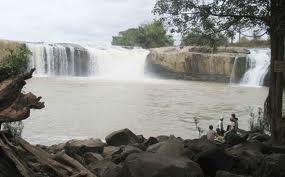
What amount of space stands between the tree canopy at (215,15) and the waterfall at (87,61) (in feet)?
122

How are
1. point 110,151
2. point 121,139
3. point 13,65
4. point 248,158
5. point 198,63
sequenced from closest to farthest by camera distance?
point 13,65
point 248,158
point 110,151
point 121,139
point 198,63

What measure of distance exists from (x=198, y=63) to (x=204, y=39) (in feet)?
131

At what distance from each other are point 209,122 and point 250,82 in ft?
86.3

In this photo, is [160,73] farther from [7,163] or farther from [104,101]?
[7,163]

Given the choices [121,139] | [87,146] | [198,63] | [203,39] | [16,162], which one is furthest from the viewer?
[198,63]

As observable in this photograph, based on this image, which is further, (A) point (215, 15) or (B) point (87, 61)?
(B) point (87, 61)

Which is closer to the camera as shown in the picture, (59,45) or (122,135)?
(122,135)

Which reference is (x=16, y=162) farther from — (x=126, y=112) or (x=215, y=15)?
(x=126, y=112)

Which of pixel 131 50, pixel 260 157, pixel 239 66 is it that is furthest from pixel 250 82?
pixel 260 157

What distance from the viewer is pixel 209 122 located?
67.9ft

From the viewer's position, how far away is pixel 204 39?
11.0 m

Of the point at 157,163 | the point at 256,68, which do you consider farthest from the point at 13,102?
the point at 256,68

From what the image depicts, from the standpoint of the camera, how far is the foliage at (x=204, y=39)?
10852 millimetres

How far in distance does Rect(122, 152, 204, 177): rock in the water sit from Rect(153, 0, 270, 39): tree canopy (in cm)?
391
